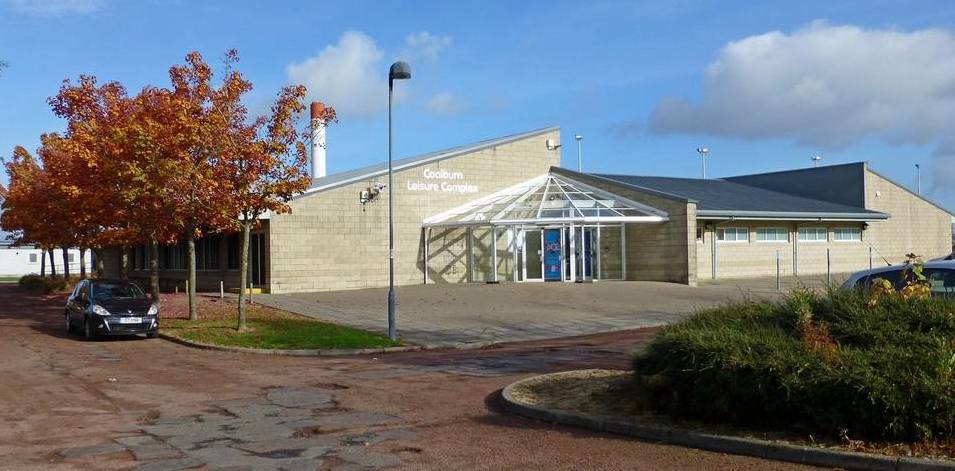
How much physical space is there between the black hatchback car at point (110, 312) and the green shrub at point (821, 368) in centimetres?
1407

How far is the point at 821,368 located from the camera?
282 inches

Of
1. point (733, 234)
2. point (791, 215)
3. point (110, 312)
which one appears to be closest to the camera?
point (110, 312)

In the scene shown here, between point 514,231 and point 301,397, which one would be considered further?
point 514,231

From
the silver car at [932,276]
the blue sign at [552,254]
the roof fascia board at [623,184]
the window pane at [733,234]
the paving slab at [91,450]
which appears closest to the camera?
the paving slab at [91,450]

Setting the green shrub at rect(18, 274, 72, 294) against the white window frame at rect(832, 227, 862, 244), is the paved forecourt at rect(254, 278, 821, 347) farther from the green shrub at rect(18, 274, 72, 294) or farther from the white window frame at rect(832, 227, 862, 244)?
the green shrub at rect(18, 274, 72, 294)

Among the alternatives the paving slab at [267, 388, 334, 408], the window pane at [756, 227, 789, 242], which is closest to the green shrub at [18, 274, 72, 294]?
the window pane at [756, 227, 789, 242]

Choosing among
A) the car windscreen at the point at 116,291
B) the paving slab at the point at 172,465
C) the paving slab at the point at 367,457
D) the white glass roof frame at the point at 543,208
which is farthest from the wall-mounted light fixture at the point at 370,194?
the paving slab at the point at 172,465

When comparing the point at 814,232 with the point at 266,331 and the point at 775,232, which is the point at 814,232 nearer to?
the point at 775,232

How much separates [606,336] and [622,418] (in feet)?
34.8

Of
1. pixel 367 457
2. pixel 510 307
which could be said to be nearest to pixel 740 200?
pixel 510 307

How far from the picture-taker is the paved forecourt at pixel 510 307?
20.0 m

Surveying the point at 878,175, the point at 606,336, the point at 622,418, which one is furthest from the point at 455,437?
the point at 878,175

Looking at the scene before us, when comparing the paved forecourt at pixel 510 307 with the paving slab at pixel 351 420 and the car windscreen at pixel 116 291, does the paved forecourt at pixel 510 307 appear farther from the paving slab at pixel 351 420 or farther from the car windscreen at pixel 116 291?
the paving slab at pixel 351 420

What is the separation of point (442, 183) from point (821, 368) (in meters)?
26.9
